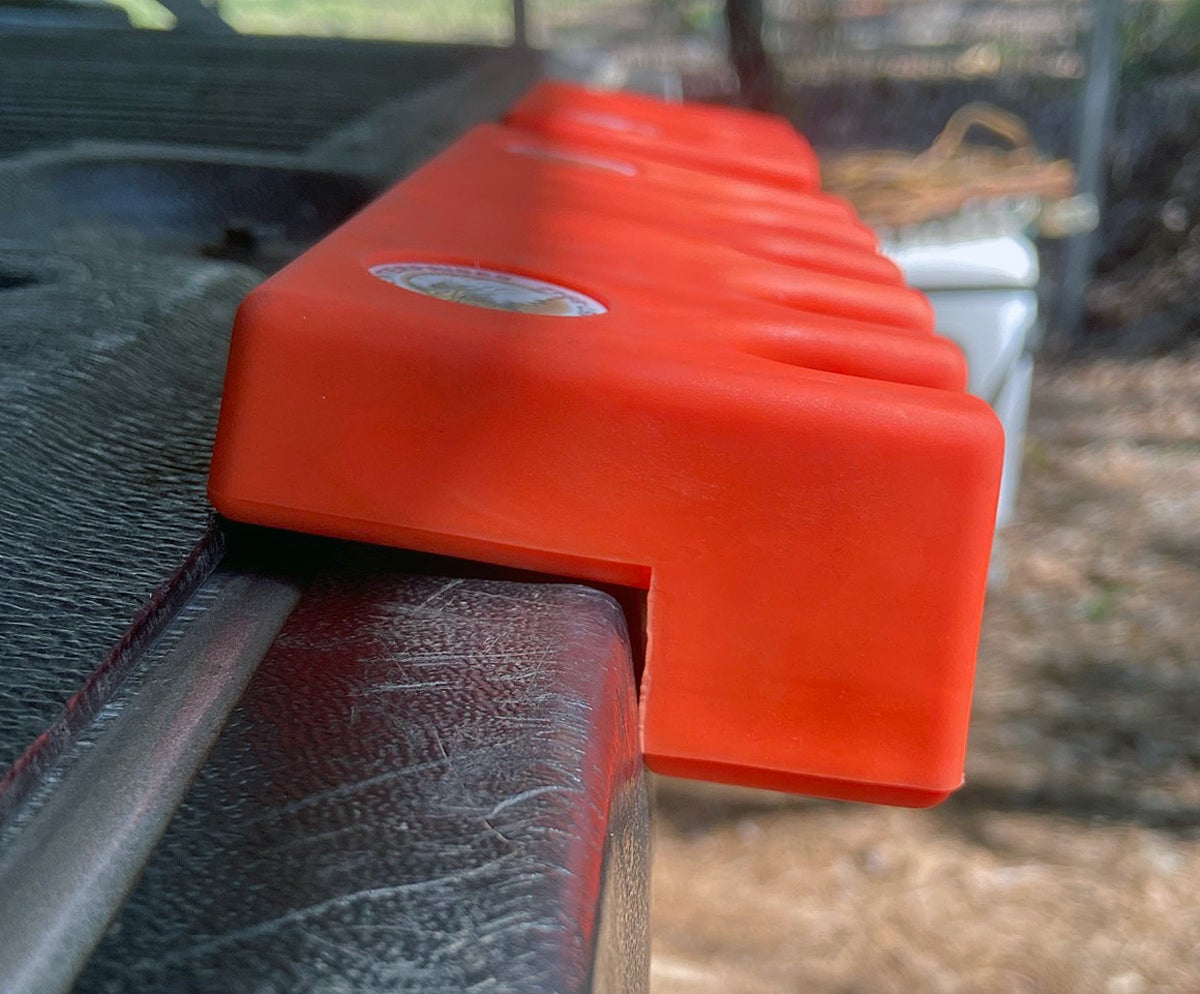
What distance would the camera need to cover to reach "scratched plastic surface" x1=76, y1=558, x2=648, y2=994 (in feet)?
1.08

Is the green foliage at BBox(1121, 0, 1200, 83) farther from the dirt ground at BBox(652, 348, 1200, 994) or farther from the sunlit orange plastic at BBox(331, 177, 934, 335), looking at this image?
the sunlit orange plastic at BBox(331, 177, 934, 335)

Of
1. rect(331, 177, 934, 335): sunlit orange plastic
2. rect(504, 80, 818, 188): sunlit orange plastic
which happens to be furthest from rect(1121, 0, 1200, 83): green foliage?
rect(331, 177, 934, 335): sunlit orange plastic

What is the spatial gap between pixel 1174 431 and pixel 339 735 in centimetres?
400

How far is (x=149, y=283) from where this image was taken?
0.82m

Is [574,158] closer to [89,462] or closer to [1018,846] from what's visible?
[89,462]

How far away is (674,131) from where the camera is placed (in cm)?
154

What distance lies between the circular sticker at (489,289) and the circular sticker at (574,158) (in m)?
0.46

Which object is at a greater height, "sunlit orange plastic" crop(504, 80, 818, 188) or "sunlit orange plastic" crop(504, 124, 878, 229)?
"sunlit orange plastic" crop(504, 124, 878, 229)

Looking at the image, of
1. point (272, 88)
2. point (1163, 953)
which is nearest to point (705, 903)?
point (1163, 953)

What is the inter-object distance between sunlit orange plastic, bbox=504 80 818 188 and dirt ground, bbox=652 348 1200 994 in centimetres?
123

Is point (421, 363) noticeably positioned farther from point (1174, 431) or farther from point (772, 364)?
point (1174, 431)

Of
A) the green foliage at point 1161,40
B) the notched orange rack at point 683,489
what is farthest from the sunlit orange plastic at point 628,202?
the green foliage at point 1161,40

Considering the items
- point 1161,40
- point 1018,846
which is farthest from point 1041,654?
point 1161,40

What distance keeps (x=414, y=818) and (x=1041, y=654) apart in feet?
8.87
